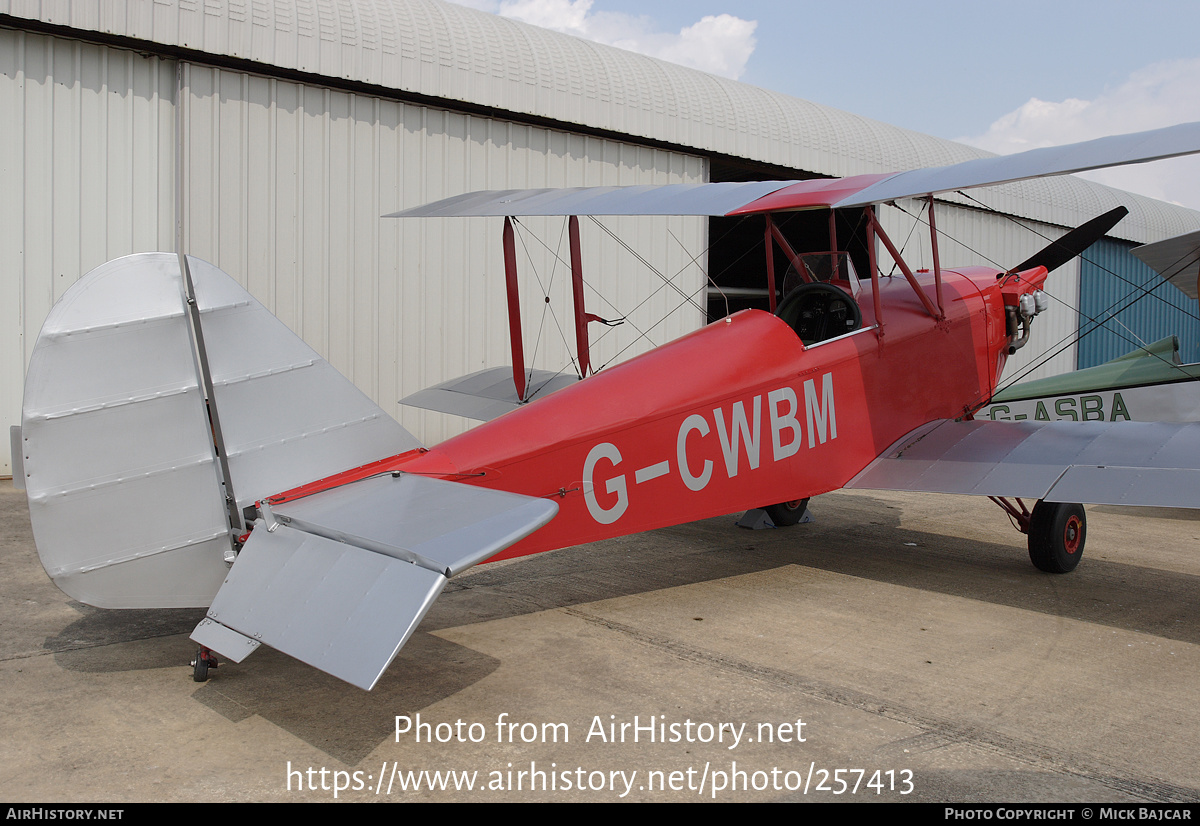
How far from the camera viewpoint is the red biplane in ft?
10.0

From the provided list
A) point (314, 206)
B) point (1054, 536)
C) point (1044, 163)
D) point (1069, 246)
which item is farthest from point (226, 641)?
point (1069, 246)

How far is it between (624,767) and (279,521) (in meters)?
1.50

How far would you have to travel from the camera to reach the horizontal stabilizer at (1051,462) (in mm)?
4844

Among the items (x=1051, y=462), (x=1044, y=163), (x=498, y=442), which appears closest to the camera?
(x=498, y=442)

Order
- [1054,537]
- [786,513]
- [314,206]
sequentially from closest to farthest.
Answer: [1054,537] → [786,513] → [314,206]

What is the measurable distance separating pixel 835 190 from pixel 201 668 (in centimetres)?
408

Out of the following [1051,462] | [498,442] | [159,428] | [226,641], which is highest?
[159,428]

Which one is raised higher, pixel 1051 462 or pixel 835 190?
pixel 835 190

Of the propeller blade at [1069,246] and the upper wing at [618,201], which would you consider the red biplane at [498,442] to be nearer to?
the upper wing at [618,201]

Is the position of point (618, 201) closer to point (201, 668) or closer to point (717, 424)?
point (717, 424)

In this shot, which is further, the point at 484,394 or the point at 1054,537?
the point at 484,394

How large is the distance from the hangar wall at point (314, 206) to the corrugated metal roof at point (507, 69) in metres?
0.31

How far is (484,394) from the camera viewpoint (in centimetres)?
795

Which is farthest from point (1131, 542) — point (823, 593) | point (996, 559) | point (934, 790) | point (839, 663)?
point (934, 790)
